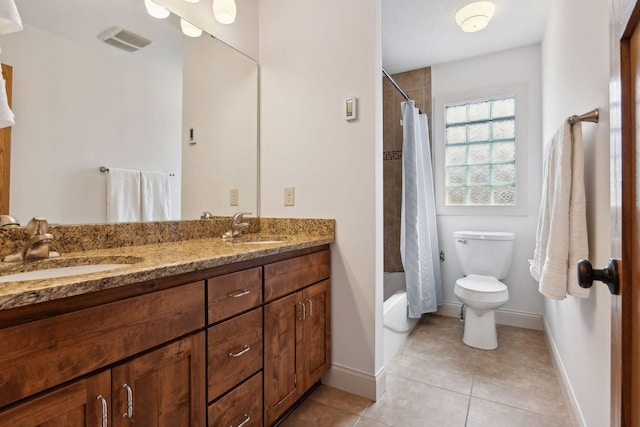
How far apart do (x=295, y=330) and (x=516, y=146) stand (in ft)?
8.01

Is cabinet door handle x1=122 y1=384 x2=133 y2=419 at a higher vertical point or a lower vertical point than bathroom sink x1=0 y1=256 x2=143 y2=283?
lower

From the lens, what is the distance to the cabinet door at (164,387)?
32.9 inches

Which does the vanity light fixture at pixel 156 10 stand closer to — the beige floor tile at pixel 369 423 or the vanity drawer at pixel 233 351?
the vanity drawer at pixel 233 351

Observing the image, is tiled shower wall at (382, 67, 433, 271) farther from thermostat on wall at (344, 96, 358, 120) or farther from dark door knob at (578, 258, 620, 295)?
dark door knob at (578, 258, 620, 295)

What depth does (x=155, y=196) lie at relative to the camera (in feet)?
5.04

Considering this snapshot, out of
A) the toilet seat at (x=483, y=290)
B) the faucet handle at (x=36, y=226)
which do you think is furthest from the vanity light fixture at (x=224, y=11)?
the toilet seat at (x=483, y=290)

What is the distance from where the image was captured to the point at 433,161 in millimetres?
2982

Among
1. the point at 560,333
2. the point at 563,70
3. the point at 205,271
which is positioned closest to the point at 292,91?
the point at 205,271

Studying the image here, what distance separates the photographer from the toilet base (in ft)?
7.39

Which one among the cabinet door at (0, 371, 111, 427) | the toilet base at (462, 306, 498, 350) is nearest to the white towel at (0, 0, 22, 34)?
the cabinet door at (0, 371, 111, 427)

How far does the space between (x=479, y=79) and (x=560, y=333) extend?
84.8 inches

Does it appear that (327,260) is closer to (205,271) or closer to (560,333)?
(205,271)

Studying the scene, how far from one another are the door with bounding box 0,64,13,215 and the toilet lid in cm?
253

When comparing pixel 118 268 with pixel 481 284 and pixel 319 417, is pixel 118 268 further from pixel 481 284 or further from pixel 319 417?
pixel 481 284
